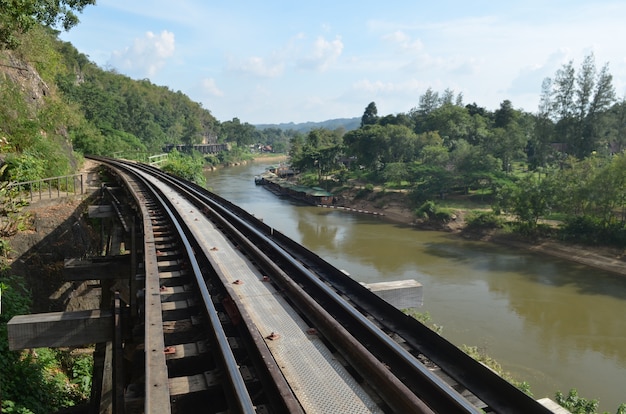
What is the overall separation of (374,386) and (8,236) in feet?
41.1

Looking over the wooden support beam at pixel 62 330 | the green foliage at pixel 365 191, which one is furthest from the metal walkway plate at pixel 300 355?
the green foliage at pixel 365 191

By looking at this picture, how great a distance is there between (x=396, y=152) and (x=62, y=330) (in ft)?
172

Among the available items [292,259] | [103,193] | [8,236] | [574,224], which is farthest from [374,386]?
[574,224]

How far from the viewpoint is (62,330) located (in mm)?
5227

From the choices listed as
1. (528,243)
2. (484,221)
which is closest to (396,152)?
(484,221)

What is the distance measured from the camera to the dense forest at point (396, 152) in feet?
40.8

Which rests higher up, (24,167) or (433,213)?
(24,167)

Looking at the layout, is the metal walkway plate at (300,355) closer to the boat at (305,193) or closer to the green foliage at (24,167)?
the green foliage at (24,167)

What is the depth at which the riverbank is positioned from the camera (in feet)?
85.2

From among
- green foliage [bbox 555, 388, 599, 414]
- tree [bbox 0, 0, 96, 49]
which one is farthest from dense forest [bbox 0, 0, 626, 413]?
green foliage [bbox 555, 388, 599, 414]

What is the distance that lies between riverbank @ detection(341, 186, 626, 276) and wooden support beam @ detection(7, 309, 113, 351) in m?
27.8

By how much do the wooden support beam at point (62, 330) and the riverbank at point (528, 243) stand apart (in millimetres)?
27762

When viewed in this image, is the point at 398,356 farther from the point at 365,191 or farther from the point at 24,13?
the point at 365,191

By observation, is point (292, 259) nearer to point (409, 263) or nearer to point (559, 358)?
point (559, 358)
